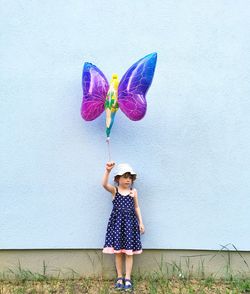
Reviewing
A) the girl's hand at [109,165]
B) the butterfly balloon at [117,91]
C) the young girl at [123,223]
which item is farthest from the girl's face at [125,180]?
the butterfly balloon at [117,91]

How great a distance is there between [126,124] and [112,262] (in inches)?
50.4

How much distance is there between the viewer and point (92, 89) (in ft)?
10.6

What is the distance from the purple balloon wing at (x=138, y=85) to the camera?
10.2 feet

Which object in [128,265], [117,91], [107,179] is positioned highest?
[117,91]

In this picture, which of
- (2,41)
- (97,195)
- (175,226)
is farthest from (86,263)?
(2,41)

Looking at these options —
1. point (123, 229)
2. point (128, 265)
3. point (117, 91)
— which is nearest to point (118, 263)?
point (128, 265)

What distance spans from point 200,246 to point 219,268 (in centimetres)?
30

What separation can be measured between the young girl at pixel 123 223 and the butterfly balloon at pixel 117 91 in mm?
445

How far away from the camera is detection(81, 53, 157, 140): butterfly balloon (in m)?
3.11

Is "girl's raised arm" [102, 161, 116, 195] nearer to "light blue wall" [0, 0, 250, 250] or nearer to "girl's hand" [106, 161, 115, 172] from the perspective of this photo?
"girl's hand" [106, 161, 115, 172]

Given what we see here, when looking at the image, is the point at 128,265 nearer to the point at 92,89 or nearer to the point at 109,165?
the point at 109,165

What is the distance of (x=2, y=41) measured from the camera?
11.6ft

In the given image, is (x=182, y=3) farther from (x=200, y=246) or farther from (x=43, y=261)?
(x=43, y=261)

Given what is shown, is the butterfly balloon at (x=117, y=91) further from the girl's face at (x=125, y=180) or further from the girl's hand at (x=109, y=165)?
the girl's face at (x=125, y=180)
